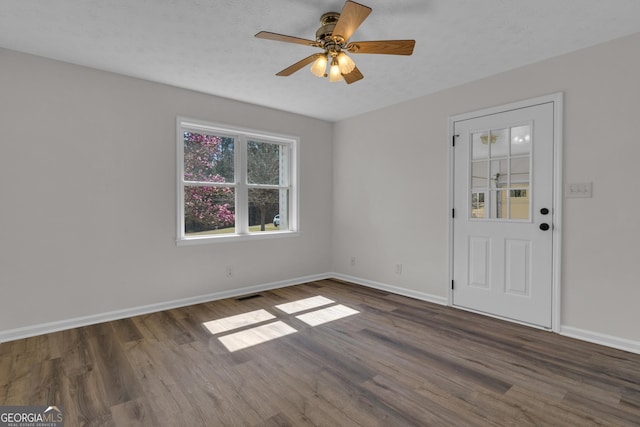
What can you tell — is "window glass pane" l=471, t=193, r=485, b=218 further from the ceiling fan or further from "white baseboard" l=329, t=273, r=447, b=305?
the ceiling fan

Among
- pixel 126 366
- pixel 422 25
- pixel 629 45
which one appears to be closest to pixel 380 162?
pixel 422 25

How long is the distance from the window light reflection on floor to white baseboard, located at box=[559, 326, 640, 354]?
6.51 feet


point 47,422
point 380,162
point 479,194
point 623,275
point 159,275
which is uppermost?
point 380,162

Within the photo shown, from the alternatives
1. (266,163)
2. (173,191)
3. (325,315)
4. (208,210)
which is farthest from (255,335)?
(266,163)

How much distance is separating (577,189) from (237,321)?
11.4 feet

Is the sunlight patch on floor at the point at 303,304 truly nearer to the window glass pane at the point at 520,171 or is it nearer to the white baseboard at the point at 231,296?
the white baseboard at the point at 231,296

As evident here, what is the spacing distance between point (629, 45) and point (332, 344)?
11.5 feet

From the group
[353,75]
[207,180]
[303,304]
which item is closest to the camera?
[353,75]

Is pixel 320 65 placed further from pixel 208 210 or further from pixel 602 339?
pixel 602 339

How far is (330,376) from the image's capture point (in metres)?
2.28

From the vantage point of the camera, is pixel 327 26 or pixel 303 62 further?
pixel 303 62

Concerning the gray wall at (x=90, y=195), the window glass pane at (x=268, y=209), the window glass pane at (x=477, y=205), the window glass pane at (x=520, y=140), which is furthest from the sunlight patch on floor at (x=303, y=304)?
the window glass pane at (x=520, y=140)

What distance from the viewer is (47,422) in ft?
5.95

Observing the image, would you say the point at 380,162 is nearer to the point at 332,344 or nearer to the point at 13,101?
the point at 332,344
